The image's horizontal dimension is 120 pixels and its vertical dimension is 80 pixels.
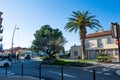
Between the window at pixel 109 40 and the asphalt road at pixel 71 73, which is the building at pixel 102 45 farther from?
the asphalt road at pixel 71 73

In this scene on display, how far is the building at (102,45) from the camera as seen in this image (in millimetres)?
51506

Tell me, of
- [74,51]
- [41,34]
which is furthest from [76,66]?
[41,34]

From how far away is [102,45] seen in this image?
54.9 meters

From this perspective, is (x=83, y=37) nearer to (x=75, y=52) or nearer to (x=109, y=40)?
(x=109, y=40)

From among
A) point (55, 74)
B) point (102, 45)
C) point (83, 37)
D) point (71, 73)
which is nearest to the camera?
point (55, 74)

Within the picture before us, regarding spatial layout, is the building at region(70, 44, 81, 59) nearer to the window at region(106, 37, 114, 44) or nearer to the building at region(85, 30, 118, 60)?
the building at region(85, 30, 118, 60)

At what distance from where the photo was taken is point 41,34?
7438cm

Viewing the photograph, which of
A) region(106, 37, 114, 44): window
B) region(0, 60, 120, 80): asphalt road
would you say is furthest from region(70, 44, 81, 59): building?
region(0, 60, 120, 80): asphalt road

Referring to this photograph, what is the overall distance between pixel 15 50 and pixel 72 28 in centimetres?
9198

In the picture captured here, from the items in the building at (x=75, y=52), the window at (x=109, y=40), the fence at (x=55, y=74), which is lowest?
the fence at (x=55, y=74)

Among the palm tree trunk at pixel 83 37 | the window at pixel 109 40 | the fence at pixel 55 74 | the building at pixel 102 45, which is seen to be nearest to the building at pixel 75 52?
the building at pixel 102 45

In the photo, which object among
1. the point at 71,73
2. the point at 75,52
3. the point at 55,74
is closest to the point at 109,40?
the point at 75,52

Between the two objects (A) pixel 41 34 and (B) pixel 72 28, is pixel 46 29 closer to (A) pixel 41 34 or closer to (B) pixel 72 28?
(A) pixel 41 34

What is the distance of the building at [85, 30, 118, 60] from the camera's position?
169 feet
